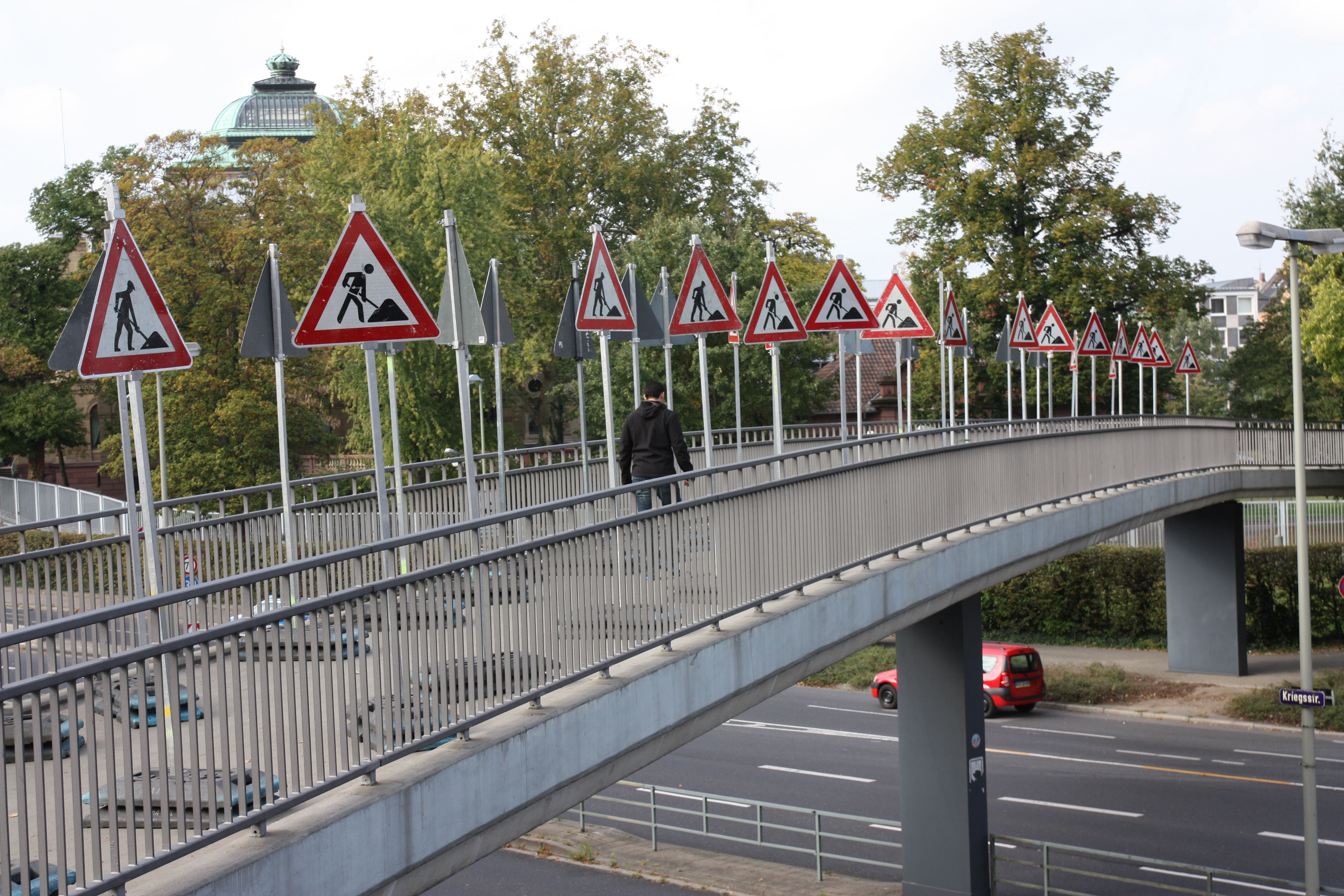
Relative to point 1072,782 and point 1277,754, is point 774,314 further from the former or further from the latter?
point 1277,754

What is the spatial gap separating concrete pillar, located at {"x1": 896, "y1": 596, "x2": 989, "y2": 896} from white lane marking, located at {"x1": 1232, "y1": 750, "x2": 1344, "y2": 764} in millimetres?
10155

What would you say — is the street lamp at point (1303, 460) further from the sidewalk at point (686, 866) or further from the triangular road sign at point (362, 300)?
the triangular road sign at point (362, 300)

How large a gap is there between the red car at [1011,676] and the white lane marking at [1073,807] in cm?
663

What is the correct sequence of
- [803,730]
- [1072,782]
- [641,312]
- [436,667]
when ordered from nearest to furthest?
[436,667] < [641,312] < [1072,782] < [803,730]

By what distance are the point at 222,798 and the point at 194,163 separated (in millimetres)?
37623

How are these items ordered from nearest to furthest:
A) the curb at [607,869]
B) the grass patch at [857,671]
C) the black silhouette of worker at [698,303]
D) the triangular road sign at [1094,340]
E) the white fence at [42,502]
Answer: the black silhouette of worker at [698,303] → the curb at [607,869] → the white fence at [42,502] → the triangular road sign at [1094,340] → the grass patch at [857,671]

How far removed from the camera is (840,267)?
13.3 meters

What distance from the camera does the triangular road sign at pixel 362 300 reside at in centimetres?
709

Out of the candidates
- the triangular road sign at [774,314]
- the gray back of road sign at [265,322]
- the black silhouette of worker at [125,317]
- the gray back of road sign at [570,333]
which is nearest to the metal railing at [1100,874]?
the triangular road sign at [774,314]

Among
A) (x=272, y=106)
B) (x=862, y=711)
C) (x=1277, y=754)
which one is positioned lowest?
(x=862, y=711)

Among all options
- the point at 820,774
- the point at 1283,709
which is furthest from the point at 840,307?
the point at 1283,709

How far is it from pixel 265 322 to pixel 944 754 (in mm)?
10226

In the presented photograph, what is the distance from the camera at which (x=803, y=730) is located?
91.4ft

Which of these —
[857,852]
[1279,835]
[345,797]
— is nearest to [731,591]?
[345,797]
